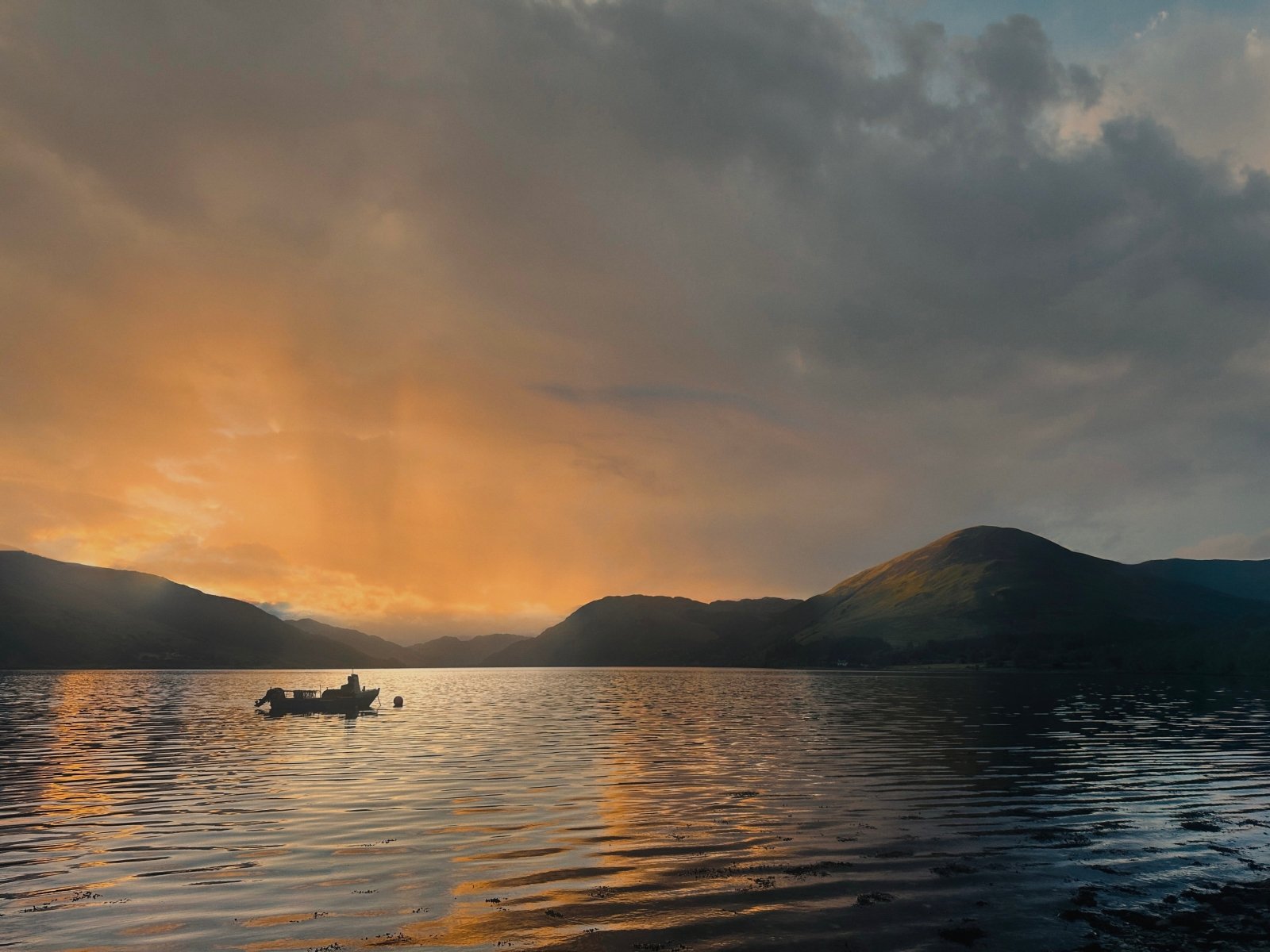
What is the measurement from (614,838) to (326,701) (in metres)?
99.5

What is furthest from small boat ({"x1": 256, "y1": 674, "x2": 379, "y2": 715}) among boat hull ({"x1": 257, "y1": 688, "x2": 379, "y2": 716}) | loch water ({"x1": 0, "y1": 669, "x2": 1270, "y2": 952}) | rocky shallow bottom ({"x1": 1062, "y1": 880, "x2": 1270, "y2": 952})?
rocky shallow bottom ({"x1": 1062, "y1": 880, "x2": 1270, "y2": 952})

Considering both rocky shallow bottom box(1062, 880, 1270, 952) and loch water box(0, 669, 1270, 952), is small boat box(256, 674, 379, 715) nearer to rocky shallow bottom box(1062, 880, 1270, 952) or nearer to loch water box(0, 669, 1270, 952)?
loch water box(0, 669, 1270, 952)

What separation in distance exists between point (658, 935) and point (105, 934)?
1522 centimetres

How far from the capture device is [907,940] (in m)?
A: 22.1

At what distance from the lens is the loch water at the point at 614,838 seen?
23328 millimetres

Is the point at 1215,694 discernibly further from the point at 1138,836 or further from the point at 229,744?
the point at 229,744

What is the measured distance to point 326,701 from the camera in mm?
121312

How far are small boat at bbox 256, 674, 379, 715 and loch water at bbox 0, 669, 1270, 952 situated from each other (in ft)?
130

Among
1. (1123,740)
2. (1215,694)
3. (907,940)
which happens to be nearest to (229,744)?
(907,940)

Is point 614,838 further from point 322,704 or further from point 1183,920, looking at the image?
point 322,704

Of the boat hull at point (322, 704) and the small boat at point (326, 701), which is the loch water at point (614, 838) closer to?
the small boat at point (326, 701)

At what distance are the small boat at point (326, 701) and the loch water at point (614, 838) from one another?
39.6 m

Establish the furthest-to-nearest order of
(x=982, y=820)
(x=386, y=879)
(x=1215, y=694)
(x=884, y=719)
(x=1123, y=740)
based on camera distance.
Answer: (x=1215, y=694) → (x=884, y=719) → (x=1123, y=740) → (x=982, y=820) → (x=386, y=879)

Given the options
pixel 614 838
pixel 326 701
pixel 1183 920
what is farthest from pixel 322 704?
pixel 1183 920
